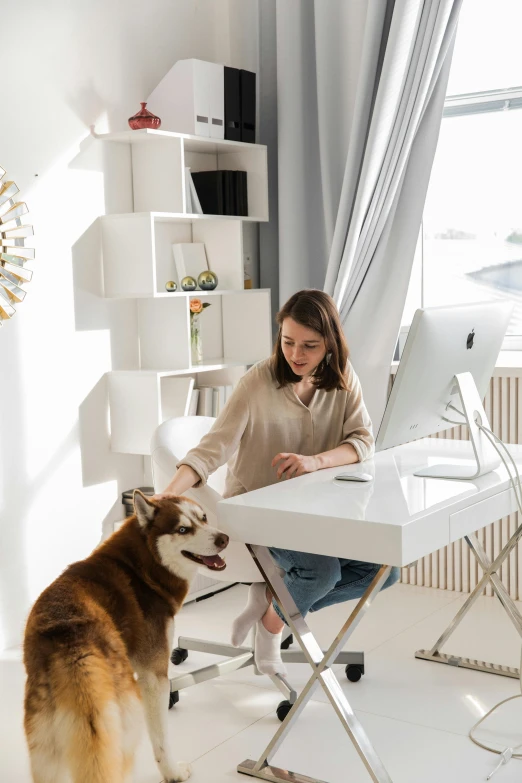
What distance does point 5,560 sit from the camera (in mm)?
3172

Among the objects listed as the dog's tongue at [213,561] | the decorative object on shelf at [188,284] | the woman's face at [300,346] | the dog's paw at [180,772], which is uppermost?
the decorative object on shelf at [188,284]

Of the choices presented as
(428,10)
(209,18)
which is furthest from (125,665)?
(209,18)

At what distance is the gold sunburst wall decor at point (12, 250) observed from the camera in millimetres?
3080

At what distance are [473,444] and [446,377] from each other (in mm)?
182

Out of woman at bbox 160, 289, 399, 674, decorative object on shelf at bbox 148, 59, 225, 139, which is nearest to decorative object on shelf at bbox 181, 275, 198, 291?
decorative object on shelf at bbox 148, 59, 225, 139

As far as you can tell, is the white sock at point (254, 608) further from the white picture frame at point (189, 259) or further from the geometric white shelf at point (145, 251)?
the white picture frame at point (189, 259)

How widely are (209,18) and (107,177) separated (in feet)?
3.25

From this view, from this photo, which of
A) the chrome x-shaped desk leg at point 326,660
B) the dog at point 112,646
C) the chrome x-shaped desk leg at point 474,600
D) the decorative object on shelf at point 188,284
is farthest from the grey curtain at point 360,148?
the dog at point 112,646

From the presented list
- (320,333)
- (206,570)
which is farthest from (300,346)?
(206,570)

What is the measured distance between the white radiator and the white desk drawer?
122 centimetres

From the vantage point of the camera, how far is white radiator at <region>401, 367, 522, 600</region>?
350 centimetres

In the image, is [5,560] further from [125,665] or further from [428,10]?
[428,10]

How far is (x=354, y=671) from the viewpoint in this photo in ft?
9.14

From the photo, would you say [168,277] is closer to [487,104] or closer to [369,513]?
[487,104]
